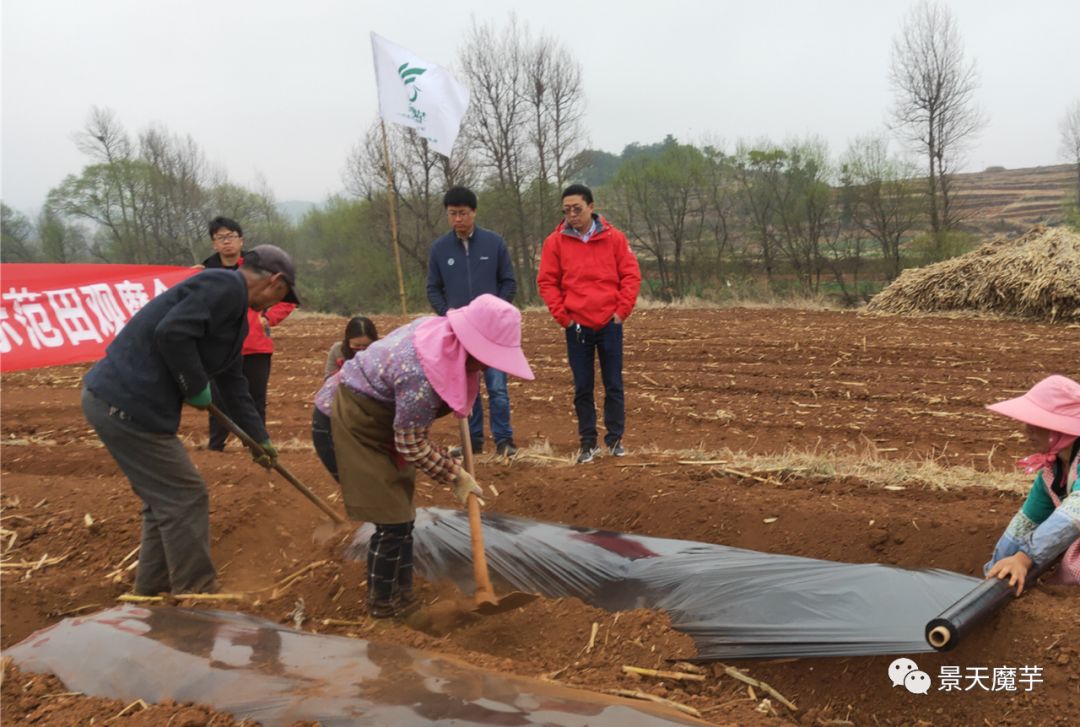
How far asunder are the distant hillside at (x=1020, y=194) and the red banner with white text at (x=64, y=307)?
2590cm

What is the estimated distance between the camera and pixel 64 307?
7922mm

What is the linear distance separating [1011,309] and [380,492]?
42.4ft

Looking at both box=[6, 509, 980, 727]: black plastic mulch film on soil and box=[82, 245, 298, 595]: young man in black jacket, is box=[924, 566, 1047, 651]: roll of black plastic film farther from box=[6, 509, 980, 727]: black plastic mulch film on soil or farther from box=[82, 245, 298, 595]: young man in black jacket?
box=[82, 245, 298, 595]: young man in black jacket

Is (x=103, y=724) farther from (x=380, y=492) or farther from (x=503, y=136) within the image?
(x=503, y=136)

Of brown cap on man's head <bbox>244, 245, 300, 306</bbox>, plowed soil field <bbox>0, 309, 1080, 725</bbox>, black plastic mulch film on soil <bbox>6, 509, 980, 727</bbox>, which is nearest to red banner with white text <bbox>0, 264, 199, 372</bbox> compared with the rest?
plowed soil field <bbox>0, 309, 1080, 725</bbox>

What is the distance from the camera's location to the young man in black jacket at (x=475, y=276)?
5496mm

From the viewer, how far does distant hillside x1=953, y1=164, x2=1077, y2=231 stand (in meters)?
33.6

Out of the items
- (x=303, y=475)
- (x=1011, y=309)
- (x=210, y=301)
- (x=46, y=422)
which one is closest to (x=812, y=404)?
(x=303, y=475)

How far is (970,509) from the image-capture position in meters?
3.75

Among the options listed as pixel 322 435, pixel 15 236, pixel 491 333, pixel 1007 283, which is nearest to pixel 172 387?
pixel 322 435

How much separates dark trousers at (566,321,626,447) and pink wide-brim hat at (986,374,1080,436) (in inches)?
104

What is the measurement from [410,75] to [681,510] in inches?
248

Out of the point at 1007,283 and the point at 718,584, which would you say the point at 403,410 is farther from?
the point at 1007,283

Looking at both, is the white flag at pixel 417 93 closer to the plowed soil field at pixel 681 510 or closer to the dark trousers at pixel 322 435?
the plowed soil field at pixel 681 510
